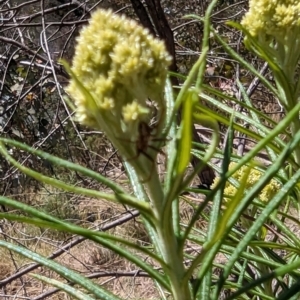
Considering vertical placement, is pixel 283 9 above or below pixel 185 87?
above

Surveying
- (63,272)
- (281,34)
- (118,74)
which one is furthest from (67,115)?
(118,74)

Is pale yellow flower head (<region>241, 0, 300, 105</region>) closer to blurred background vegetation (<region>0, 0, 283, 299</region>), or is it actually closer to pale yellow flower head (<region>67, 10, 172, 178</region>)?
pale yellow flower head (<region>67, 10, 172, 178</region>)

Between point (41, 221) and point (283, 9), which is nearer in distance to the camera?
point (41, 221)

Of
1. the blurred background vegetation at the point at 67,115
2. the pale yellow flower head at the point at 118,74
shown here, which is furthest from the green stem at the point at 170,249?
the blurred background vegetation at the point at 67,115

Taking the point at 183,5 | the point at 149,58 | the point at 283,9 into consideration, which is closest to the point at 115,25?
the point at 149,58

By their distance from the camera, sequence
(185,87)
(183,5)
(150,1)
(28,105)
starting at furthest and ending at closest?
(183,5)
(28,105)
(150,1)
(185,87)

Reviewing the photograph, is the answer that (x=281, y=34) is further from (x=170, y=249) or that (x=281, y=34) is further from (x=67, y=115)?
(x=67, y=115)

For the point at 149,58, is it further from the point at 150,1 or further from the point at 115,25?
the point at 150,1
